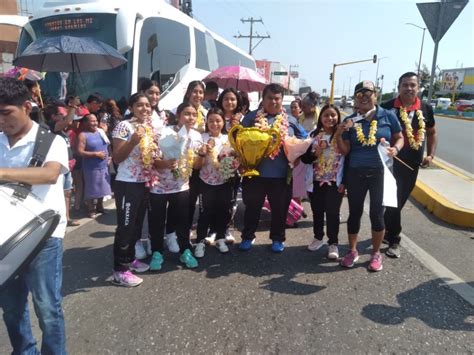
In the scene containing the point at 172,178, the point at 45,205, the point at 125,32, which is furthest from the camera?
the point at 125,32

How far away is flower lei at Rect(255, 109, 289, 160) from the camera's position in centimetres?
386

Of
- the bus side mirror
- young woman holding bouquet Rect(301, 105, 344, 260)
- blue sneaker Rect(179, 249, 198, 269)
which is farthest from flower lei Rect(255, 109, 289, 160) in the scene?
the bus side mirror

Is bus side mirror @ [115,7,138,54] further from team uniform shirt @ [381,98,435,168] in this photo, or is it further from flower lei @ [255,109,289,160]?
team uniform shirt @ [381,98,435,168]

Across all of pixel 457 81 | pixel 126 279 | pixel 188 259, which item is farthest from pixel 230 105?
pixel 457 81

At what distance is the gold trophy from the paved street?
→ 3.50ft

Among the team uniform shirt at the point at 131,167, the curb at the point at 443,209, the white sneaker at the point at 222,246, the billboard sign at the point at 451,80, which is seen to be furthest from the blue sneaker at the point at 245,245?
the billboard sign at the point at 451,80

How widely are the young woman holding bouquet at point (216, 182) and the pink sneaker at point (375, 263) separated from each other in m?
1.56

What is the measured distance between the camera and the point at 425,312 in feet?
9.91

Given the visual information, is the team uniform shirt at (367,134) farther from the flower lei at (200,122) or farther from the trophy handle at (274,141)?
the flower lei at (200,122)

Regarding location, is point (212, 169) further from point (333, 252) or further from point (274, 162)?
point (333, 252)

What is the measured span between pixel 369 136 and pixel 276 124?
3.11ft

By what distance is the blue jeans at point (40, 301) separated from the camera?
2039mm

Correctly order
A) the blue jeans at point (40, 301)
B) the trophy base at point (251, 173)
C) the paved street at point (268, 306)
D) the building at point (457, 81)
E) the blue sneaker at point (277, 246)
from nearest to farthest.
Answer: the blue jeans at point (40, 301) → the paved street at point (268, 306) → the trophy base at point (251, 173) → the blue sneaker at point (277, 246) → the building at point (457, 81)

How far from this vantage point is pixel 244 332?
108 inches
